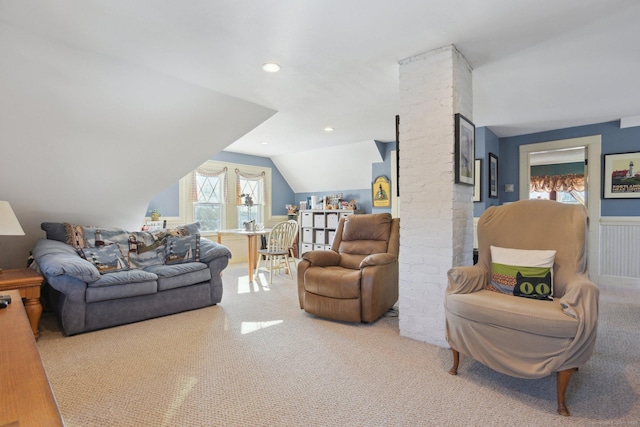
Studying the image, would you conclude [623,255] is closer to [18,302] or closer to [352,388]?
[352,388]

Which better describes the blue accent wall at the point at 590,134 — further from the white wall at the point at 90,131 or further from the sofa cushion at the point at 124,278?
the sofa cushion at the point at 124,278

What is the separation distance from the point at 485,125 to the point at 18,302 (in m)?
5.21

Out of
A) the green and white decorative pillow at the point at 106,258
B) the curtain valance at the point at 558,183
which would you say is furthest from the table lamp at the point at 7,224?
the curtain valance at the point at 558,183

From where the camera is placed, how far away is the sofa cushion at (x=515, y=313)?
1723mm

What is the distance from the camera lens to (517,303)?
6.40 feet

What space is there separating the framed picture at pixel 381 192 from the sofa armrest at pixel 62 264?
4.64 metres

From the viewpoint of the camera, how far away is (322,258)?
347 cm

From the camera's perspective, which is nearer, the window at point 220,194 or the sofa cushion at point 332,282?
the sofa cushion at point 332,282

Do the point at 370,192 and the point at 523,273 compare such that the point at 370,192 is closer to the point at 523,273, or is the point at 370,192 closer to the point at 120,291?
the point at 523,273

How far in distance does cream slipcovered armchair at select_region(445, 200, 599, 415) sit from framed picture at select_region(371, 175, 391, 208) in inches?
139

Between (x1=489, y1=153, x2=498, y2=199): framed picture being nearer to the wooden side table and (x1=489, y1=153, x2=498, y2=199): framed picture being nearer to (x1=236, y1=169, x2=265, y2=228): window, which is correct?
(x1=236, y1=169, x2=265, y2=228): window

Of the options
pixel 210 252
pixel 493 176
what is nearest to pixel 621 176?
pixel 493 176

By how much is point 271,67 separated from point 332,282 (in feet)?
6.47

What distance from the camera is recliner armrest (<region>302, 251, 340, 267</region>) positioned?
338cm
